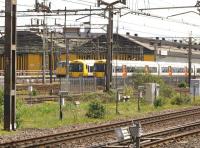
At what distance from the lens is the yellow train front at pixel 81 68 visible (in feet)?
182

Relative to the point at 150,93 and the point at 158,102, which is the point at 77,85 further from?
the point at 158,102

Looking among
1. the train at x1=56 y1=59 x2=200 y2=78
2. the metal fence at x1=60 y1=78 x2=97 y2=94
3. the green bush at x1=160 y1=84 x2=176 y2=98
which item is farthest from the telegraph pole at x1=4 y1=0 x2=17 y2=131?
the train at x1=56 y1=59 x2=200 y2=78

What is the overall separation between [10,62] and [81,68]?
37783 millimetres

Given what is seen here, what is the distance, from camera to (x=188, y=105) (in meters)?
34.1

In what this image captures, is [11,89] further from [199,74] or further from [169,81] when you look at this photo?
[199,74]

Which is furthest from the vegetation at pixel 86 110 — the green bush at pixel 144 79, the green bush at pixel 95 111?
the green bush at pixel 144 79

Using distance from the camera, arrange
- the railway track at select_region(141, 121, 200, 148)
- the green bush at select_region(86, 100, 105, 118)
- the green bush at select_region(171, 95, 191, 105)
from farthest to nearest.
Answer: the green bush at select_region(171, 95, 191, 105), the green bush at select_region(86, 100, 105, 118), the railway track at select_region(141, 121, 200, 148)

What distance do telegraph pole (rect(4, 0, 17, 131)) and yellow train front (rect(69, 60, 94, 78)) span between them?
37.0 meters

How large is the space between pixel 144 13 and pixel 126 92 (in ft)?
18.7

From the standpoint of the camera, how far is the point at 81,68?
55625mm

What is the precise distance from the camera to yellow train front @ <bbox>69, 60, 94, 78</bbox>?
55537mm

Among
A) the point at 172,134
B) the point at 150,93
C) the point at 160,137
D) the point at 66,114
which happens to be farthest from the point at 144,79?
the point at 160,137

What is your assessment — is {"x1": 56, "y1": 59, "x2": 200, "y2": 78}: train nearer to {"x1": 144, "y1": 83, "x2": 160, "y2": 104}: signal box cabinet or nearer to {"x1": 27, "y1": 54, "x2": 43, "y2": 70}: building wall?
{"x1": 27, "y1": 54, "x2": 43, "y2": 70}: building wall

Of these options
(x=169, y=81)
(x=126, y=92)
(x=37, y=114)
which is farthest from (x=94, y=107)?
(x=169, y=81)
